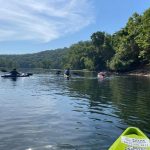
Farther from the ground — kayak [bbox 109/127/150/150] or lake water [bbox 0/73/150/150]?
kayak [bbox 109/127/150/150]

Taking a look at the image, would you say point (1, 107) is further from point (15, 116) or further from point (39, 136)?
point (39, 136)

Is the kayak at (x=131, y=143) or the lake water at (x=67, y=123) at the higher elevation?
the kayak at (x=131, y=143)

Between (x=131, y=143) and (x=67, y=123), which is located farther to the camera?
(x=67, y=123)

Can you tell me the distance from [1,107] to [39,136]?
1248 cm

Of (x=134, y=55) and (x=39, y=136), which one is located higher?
(x=134, y=55)

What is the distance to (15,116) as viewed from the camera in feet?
84.7

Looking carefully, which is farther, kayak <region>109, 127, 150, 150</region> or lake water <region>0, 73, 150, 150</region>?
lake water <region>0, 73, 150, 150</region>

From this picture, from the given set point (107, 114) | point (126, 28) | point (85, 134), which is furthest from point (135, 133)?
point (126, 28)

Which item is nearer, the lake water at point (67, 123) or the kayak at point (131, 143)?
the kayak at point (131, 143)

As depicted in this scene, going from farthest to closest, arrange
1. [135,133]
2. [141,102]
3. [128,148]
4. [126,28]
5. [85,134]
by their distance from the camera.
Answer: [126,28] < [141,102] < [85,134] < [135,133] < [128,148]

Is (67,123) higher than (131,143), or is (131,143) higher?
(131,143)


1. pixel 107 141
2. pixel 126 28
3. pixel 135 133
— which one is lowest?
pixel 107 141

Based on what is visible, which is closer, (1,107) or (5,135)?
(5,135)

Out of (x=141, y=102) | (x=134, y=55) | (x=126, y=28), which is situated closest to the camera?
(x=141, y=102)
